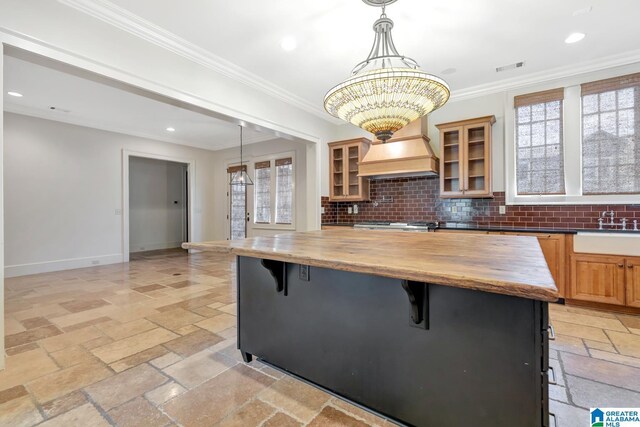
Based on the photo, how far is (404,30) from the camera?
2869mm

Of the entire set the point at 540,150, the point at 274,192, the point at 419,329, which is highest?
the point at 540,150

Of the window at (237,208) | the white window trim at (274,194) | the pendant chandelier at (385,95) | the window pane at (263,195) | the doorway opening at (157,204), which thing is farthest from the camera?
the doorway opening at (157,204)

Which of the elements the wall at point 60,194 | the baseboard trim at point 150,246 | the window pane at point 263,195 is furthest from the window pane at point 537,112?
the baseboard trim at point 150,246

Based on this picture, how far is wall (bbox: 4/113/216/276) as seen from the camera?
4734mm

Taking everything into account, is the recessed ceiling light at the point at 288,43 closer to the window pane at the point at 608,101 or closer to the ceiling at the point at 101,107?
the ceiling at the point at 101,107

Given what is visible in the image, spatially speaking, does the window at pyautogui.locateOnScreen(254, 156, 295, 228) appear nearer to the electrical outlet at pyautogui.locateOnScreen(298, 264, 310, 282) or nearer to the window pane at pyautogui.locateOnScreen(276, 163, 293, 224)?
the window pane at pyautogui.locateOnScreen(276, 163, 293, 224)

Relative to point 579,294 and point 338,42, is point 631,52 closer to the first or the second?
point 579,294

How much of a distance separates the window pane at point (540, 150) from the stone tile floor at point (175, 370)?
156 centimetres

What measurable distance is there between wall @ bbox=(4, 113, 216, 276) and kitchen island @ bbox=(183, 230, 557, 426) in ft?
17.1

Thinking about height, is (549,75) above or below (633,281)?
above

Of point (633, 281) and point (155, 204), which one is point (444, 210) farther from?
point (155, 204)

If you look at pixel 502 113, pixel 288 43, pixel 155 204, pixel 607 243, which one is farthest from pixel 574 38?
pixel 155 204

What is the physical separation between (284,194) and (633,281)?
5.40 m

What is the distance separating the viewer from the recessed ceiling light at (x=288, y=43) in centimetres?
300
